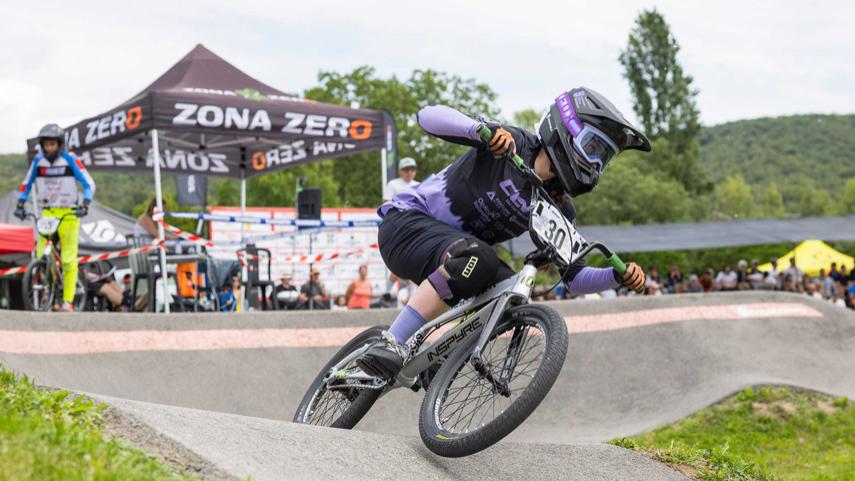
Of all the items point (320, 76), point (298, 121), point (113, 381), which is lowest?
point (113, 381)

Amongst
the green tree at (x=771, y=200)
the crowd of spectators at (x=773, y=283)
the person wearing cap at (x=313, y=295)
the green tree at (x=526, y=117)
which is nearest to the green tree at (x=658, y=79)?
the green tree at (x=526, y=117)

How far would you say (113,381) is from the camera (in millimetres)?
8391

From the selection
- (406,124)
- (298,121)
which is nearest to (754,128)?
(406,124)

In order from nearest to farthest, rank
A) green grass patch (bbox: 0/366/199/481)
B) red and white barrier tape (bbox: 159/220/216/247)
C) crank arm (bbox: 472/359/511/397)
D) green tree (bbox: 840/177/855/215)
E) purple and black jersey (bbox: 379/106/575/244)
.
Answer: green grass patch (bbox: 0/366/199/481) → crank arm (bbox: 472/359/511/397) → purple and black jersey (bbox: 379/106/575/244) → red and white barrier tape (bbox: 159/220/216/247) → green tree (bbox: 840/177/855/215)

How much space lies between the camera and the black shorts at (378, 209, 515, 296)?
4961 mm

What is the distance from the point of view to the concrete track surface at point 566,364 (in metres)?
8.48

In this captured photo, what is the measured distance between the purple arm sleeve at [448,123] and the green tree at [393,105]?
2011 inches

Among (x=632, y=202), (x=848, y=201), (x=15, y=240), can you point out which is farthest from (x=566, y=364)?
(x=848, y=201)

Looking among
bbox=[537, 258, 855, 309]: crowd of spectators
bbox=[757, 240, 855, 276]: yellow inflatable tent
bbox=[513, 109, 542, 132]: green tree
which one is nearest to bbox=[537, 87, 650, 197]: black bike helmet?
bbox=[537, 258, 855, 309]: crowd of spectators

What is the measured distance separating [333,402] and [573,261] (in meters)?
1.79

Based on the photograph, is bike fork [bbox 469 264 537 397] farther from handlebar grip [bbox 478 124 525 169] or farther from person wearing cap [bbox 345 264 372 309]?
person wearing cap [bbox 345 264 372 309]

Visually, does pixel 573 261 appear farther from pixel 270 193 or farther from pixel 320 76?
pixel 320 76

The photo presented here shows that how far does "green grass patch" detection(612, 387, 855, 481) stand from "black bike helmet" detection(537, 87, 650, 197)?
3108 millimetres

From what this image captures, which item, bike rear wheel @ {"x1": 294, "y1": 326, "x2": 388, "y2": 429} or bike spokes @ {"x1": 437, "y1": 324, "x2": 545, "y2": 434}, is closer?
bike spokes @ {"x1": 437, "y1": 324, "x2": 545, "y2": 434}
